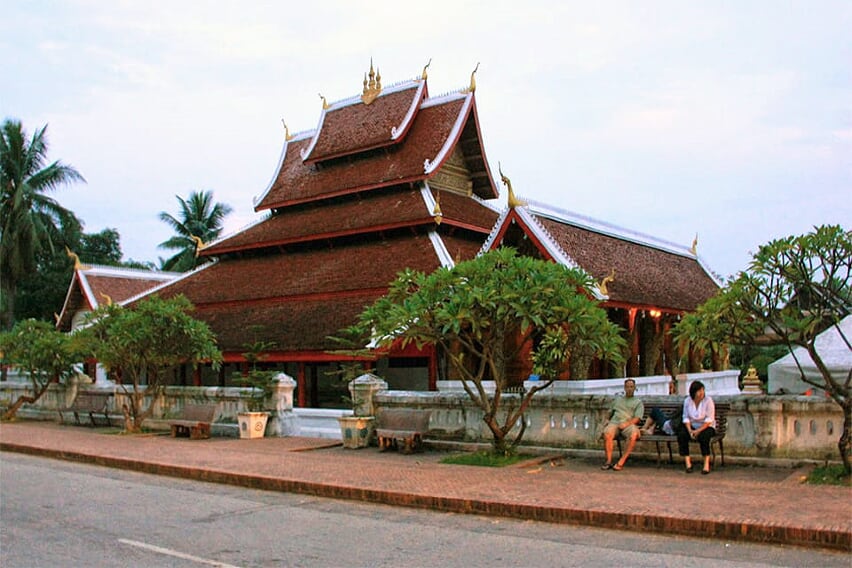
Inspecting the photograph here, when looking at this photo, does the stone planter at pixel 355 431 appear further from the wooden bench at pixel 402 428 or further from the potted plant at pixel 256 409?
the potted plant at pixel 256 409

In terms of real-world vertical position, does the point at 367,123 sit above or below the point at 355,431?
above

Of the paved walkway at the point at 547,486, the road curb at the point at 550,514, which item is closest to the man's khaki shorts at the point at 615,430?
the paved walkway at the point at 547,486

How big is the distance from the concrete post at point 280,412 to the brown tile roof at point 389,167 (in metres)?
10.7

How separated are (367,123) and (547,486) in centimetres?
2238

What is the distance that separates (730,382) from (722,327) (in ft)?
56.3

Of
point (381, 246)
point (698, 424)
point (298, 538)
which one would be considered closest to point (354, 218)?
point (381, 246)

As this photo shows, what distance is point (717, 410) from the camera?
11086 mm

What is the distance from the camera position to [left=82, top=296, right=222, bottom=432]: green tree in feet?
59.7

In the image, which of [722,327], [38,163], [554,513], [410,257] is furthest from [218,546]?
[38,163]

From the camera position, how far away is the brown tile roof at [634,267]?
20.5m

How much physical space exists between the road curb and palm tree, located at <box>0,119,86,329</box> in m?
34.3

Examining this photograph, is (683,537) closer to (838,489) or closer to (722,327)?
(838,489)

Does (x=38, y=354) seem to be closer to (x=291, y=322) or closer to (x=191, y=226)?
(x=291, y=322)

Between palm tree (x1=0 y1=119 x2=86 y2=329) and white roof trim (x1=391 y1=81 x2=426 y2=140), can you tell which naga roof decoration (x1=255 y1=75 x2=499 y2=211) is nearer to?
white roof trim (x1=391 y1=81 x2=426 y2=140)
